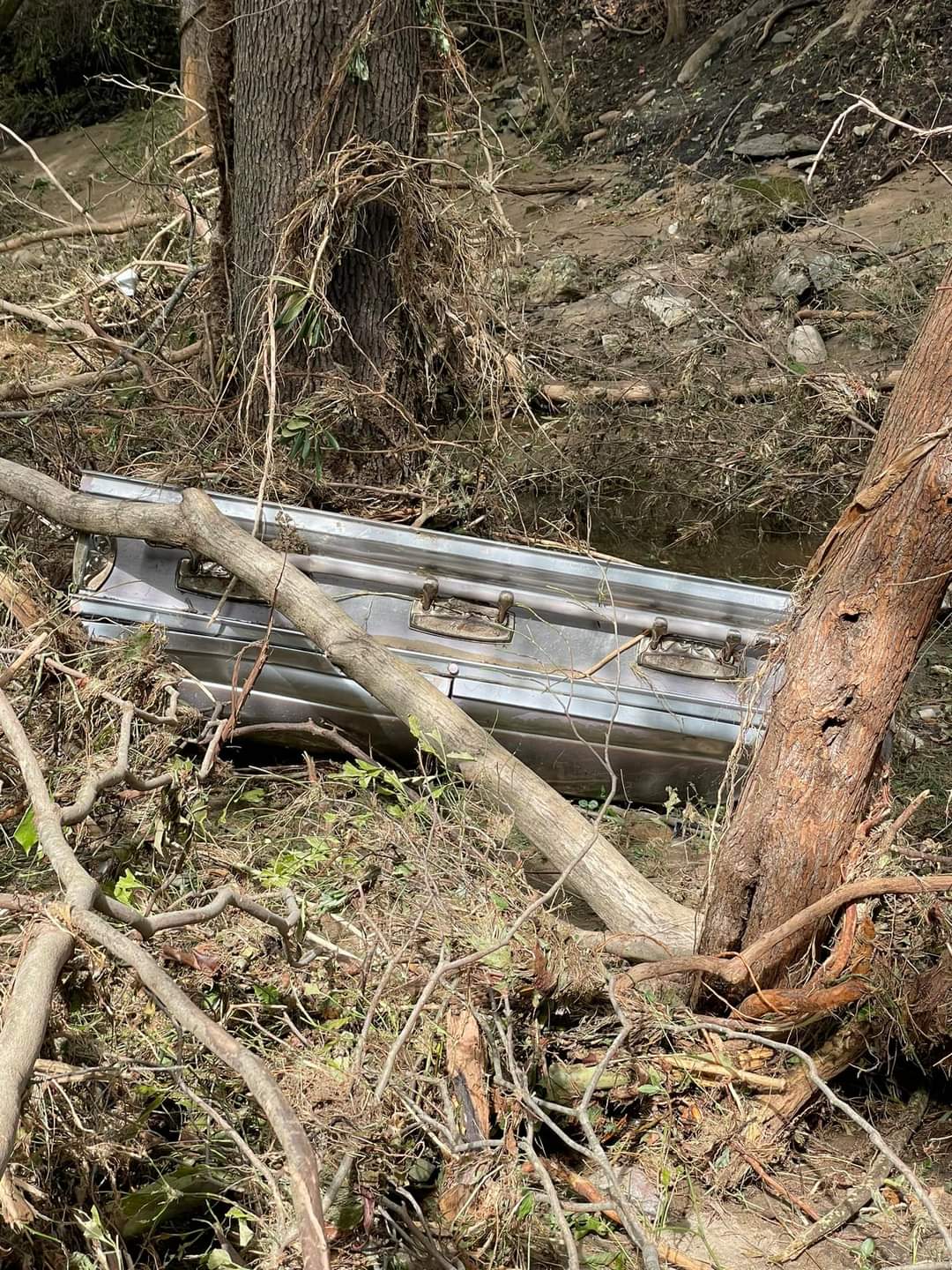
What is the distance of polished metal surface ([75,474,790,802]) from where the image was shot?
3.45 metres

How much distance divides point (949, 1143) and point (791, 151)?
751cm

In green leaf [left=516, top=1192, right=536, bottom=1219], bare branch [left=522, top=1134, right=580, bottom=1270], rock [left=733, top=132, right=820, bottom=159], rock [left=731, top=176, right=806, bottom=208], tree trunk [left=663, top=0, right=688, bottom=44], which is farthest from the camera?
tree trunk [left=663, top=0, right=688, bottom=44]

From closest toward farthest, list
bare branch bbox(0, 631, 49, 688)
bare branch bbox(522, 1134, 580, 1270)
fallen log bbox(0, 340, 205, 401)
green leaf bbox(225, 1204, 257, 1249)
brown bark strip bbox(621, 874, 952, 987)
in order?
bare branch bbox(522, 1134, 580, 1270)
green leaf bbox(225, 1204, 257, 1249)
brown bark strip bbox(621, 874, 952, 987)
bare branch bbox(0, 631, 49, 688)
fallen log bbox(0, 340, 205, 401)

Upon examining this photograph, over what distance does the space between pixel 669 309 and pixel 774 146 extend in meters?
2.72

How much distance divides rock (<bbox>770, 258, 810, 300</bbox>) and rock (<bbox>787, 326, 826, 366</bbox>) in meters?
0.37

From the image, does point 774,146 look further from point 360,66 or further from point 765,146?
point 360,66

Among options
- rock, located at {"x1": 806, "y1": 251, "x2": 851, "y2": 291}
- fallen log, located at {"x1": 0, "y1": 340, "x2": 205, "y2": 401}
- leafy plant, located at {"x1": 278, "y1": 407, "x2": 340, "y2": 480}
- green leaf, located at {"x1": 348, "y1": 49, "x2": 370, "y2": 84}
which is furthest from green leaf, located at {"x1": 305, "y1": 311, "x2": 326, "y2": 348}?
rock, located at {"x1": 806, "y1": 251, "x2": 851, "y2": 291}

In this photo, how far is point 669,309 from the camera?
6.68m

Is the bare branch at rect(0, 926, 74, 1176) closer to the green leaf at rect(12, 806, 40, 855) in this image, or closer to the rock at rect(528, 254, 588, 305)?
the green leaf at rect(12, 806, 40, 855)

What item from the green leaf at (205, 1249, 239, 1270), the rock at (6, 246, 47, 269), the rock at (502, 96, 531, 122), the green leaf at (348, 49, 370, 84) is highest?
the rock at (502, 96, 531, 122)

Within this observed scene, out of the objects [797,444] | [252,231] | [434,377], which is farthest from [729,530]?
[252,231]

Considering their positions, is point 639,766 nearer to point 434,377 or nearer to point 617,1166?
point 617,1166

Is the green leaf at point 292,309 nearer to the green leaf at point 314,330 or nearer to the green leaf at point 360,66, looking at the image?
the green leaf at point 314,330

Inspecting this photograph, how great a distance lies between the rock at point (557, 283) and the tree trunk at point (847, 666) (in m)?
5.11
